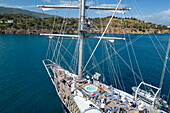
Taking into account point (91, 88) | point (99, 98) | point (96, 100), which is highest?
point (91, 88)

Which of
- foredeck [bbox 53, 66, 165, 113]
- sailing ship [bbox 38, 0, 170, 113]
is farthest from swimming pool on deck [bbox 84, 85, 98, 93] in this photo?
foredeck [bbox 53, 66, 165, 113]

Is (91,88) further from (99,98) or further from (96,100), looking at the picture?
(96,100)

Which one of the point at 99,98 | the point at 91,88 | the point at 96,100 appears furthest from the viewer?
the point at 91,88

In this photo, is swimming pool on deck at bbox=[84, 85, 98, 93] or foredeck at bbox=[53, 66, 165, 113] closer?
foredeck at bbox=[53, 66, 165, 113]

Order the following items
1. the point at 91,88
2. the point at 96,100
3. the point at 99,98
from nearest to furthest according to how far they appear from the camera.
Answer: the point at 96,100
the point at 99,98
the point at 91,88

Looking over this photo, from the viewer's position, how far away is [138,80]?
3450 centimetres

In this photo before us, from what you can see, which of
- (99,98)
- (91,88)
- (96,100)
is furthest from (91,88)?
(96,100)

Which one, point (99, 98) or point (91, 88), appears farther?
point (91, 88)

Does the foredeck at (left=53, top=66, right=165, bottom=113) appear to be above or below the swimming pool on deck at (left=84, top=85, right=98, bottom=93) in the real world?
below

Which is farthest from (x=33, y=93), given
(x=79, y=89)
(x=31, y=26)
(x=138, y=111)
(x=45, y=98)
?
(x=31, y=26)

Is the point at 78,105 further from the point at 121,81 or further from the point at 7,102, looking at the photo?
the point at 121,81

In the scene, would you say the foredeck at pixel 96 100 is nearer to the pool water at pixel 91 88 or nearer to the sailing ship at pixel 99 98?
the sailing ship at pixel 99 98

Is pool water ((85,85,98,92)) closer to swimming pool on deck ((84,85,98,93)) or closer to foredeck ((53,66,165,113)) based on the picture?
swimming pool on deck ((84,85,98,93))

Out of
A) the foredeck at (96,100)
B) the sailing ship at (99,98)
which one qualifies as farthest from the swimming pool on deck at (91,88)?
the foredeck at (96,100)
